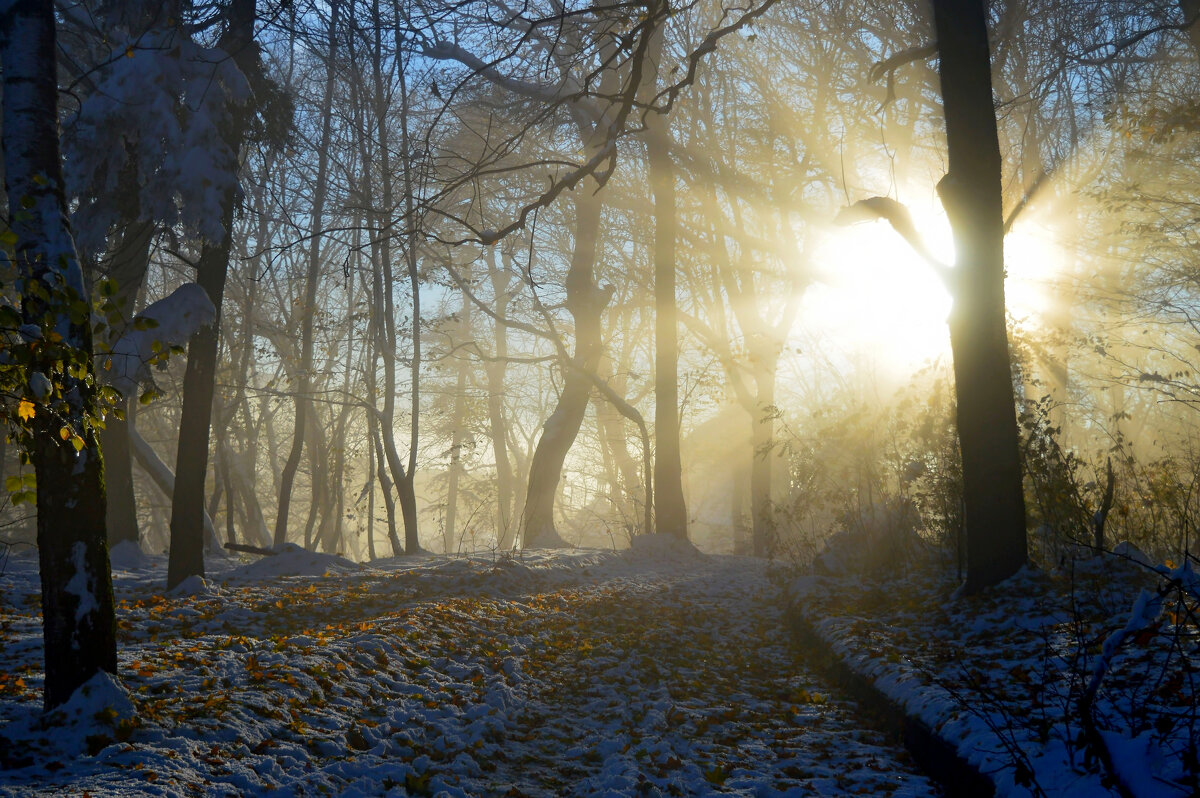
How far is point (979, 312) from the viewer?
21.5 ft

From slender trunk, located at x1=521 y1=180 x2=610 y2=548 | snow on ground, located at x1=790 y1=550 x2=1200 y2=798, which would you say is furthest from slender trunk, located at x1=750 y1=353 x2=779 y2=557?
snow on ground, located at x1=790 y1=550 x2=1200 y2=798

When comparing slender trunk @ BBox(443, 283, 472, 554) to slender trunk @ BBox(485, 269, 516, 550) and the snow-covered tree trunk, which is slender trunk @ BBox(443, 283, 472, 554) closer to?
slender trunk @ BBox(485, 269, 516, 550)

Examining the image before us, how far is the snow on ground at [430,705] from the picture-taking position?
358 cm

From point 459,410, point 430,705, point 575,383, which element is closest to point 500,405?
point 459,410

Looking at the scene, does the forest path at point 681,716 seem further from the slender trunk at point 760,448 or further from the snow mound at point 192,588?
the slender trunk at point 760,448

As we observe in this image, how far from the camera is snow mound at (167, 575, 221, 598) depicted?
8.17 m

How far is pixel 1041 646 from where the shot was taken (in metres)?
4.73

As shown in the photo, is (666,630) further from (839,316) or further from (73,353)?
(839,316)

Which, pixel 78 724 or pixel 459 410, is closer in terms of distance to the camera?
pixel 78 724

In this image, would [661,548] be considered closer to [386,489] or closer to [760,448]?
[760,448]

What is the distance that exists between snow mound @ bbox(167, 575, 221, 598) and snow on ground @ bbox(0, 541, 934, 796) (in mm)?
25

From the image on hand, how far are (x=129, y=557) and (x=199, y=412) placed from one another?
15.8 ft

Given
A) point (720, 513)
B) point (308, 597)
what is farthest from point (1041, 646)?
point (720, 513)

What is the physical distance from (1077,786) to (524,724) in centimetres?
319
